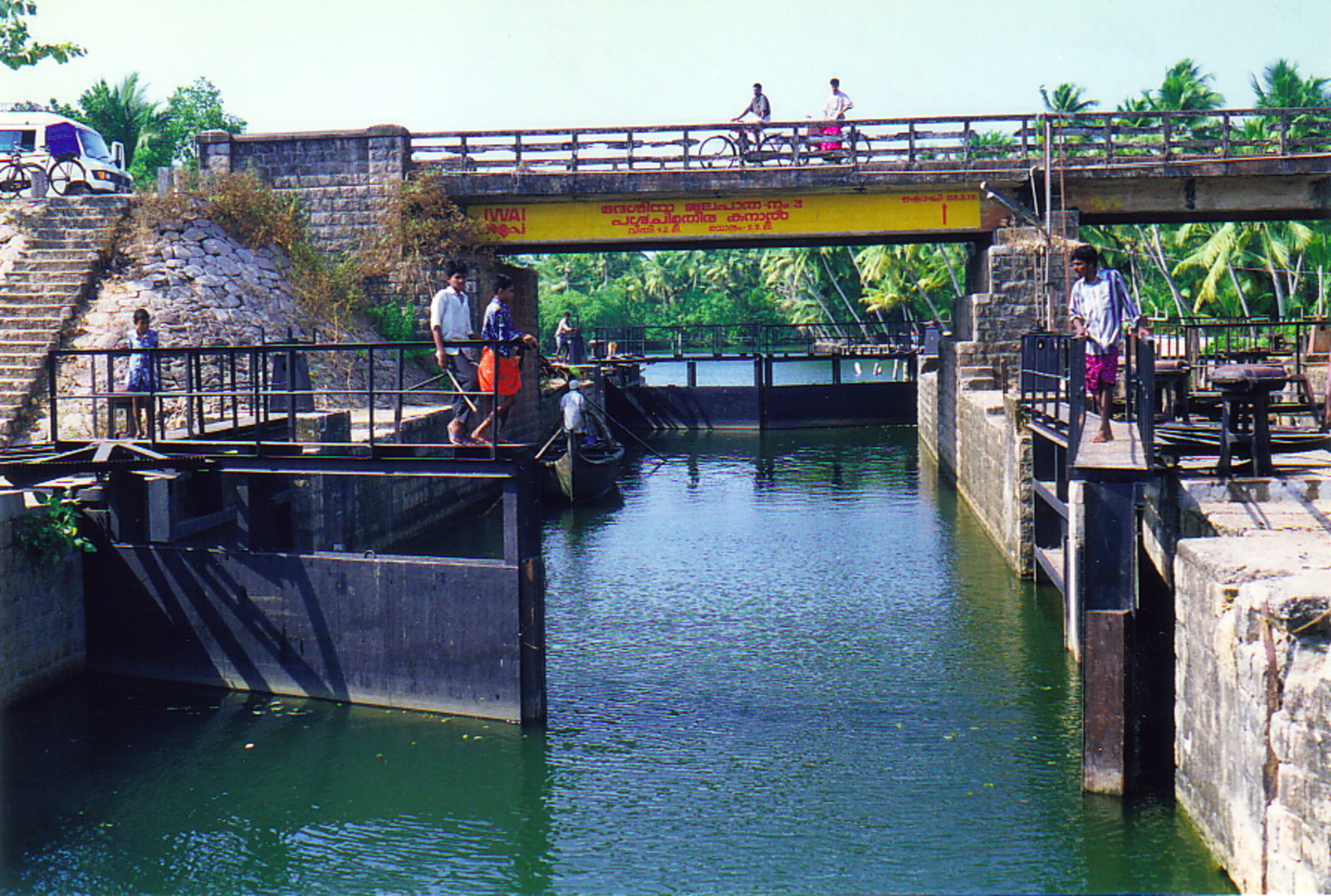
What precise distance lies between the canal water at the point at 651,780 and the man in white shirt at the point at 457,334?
2493 mm

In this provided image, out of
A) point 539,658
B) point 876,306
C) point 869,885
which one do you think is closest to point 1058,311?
point 539,658

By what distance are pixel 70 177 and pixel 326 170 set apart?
5290 millimetres

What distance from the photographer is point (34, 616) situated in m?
11.9

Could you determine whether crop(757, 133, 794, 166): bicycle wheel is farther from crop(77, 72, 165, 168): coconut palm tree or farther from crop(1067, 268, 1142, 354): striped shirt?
crop(77, 72, 165, 168): coconut palm tree

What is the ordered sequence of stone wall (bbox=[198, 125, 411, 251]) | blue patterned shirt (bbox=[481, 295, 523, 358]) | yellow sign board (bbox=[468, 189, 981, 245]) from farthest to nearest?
stone wall (bbox=[198, 125, 411, 251]) < yellow sign board (bbox=[468, 189, 981, 245]) < blue patterned shirt (bbox=[481, 295, 523, 358])

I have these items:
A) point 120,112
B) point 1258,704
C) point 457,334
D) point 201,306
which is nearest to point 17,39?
point 201,306

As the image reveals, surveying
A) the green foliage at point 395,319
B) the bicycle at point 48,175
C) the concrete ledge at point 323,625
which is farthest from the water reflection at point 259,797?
the bicycle at point 48,175

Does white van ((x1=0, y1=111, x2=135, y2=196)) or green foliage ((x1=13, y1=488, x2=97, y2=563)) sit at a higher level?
white van ((x1=0, y1=111, x2=135, y2=196))

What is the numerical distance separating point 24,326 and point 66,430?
4.51 meters

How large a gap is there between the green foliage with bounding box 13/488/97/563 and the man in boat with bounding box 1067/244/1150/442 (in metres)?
8.48

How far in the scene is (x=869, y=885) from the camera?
8367 millimetres

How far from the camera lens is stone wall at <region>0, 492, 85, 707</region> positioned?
1144cm

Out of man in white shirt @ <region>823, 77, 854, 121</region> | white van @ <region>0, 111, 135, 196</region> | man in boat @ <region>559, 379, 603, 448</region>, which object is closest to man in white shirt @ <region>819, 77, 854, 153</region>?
man in white shirt @ <region>823, 77, 854, 121</region>

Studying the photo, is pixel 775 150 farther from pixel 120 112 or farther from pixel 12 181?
pixel 120 112
